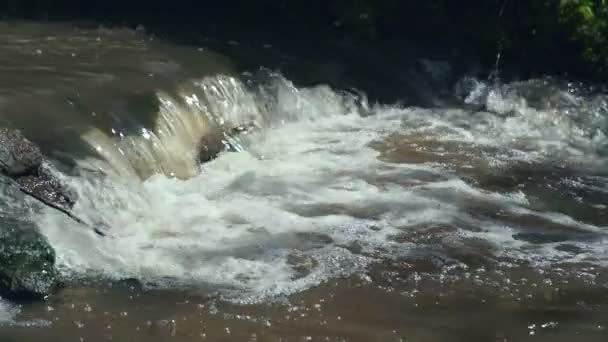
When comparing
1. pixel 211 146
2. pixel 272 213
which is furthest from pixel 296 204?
pixel 211 146

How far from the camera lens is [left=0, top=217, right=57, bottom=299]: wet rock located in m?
5.25

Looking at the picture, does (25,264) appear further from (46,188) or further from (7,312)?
(46,188)

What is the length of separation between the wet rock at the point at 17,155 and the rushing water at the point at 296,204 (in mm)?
296

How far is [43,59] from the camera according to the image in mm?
9344

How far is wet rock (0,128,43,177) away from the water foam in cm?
34

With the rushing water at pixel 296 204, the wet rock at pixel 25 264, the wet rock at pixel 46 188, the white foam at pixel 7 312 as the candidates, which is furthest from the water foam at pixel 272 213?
the white foam at pixel 7 312

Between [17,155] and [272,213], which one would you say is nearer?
[17,155]

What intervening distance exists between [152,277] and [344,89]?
575 centimetres

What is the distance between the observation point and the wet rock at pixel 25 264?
17.2 ft

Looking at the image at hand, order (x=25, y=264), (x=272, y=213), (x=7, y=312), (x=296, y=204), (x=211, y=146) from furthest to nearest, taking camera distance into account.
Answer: (x=211, y=146), (x=296, y=204), (x=272, y=213), (x=25, y=264), (x=7, y=312)

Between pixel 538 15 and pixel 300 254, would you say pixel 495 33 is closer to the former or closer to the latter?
pixel 538 15

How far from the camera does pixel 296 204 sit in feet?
24.0

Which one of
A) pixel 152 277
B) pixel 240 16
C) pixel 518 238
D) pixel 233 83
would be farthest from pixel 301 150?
pixel 240 16

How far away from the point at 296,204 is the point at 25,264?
257 cm
